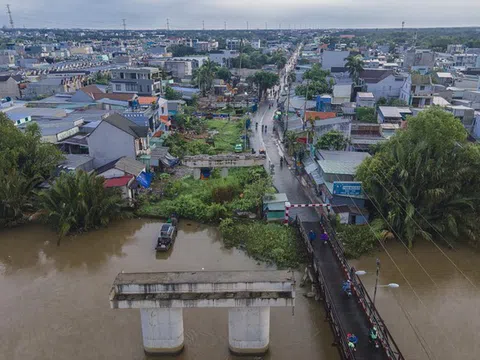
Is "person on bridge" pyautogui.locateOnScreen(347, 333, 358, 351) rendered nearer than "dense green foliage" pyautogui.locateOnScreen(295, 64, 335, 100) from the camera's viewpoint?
Yes

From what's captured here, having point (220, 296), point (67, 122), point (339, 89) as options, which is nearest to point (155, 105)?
point (67, 122)

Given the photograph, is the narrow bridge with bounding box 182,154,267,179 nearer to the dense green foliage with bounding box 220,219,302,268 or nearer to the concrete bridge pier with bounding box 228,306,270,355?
the dense green foliage with bounding box 220,219,302,268

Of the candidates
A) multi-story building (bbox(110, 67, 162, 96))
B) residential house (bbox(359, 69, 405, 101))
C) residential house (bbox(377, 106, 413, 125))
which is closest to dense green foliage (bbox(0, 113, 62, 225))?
multi-story building (bbox(110, 67, 162, 96))

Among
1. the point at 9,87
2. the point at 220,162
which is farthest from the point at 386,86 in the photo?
the point at 9,87

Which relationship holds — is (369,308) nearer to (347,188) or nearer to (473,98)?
(347,188)

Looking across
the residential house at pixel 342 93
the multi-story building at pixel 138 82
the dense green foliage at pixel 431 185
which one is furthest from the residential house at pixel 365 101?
the multi-story building at pixel 138 82

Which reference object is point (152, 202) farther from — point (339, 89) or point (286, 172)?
point (339, 89)
